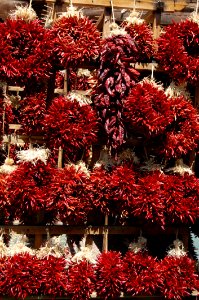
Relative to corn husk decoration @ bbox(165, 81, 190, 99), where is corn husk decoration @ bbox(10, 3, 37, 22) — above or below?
above

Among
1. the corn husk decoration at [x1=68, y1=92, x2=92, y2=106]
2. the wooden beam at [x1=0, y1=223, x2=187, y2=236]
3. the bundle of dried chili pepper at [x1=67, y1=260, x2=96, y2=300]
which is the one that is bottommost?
the bundle of dried chili pepper at [x1=67, y1=260, x2=96, y2=300]

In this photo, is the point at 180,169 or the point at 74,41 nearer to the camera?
the point at 74,41

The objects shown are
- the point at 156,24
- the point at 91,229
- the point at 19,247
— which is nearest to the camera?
the point at 19,247

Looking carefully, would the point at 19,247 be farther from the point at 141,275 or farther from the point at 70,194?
the point at 141,275

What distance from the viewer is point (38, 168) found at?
2307mm

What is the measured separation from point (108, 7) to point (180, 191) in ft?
2.96

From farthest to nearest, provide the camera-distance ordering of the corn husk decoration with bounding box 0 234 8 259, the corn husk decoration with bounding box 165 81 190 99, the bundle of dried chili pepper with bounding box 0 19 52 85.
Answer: the corn husk decoration with bounding box 165 81 190 99, the corn husk decoration with bounding box 0 234 8 259, the bundle of dried chili pepper with bounding box 0 19 52 85

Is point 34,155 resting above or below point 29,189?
above

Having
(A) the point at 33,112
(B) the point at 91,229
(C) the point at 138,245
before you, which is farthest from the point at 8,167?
(C) the point at 138,245

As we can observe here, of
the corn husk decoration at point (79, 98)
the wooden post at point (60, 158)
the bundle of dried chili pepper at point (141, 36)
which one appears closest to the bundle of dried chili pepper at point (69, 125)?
the corn husk decoration at point (79, 98)

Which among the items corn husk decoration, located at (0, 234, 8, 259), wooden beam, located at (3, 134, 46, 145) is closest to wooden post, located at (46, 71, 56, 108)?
wooden beam, located at (3, 134, 46, 145)

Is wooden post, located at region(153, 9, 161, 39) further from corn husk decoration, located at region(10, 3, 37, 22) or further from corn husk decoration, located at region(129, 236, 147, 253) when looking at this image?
corn husk decoration, located at region(129, 236, 147, 253)

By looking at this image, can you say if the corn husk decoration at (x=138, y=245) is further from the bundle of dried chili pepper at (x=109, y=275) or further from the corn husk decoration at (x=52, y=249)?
the corn husk decoration at (x=52, y=249)

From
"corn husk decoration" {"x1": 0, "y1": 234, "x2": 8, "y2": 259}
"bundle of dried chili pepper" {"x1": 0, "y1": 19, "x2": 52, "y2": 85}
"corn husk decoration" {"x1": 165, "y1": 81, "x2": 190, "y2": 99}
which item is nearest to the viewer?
"bundle of dried chili pepper" {"x1": 0, "y1": 19, "x2": 52, "y2": 85}
